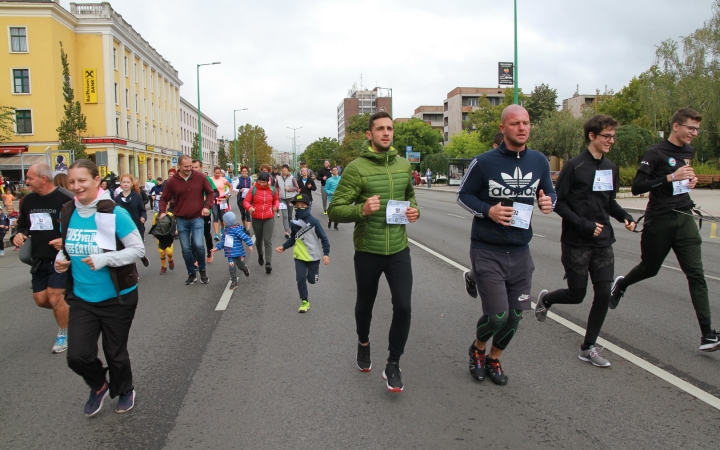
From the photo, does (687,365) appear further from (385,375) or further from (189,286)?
(189,286)

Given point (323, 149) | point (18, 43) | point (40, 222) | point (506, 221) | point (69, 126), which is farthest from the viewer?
point (323, 149)

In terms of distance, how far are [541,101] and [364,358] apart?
75027 mm

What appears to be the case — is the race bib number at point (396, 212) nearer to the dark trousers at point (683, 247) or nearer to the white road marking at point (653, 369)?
the white road marking at point (653, 369)

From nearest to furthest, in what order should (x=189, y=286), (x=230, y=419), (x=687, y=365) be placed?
(x=230, y=419)
(x=687, y=365)
(x=189, y=286)

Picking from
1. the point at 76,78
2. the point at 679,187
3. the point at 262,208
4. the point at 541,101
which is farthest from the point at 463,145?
the point at 679,187

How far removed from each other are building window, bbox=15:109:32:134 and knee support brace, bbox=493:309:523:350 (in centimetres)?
5266

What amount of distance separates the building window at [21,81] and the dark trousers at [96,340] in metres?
51.6

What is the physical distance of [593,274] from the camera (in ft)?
15.7

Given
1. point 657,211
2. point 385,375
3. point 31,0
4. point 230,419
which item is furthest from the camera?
point 31,0

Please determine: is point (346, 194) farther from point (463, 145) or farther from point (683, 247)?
point (463, 145)

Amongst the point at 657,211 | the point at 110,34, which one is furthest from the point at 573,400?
the point at 110,34

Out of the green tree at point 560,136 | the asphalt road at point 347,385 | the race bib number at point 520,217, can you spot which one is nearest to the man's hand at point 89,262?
the asphalt road at point 347,385

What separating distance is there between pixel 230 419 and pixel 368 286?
1.33m

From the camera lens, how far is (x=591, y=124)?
485 centimetres
